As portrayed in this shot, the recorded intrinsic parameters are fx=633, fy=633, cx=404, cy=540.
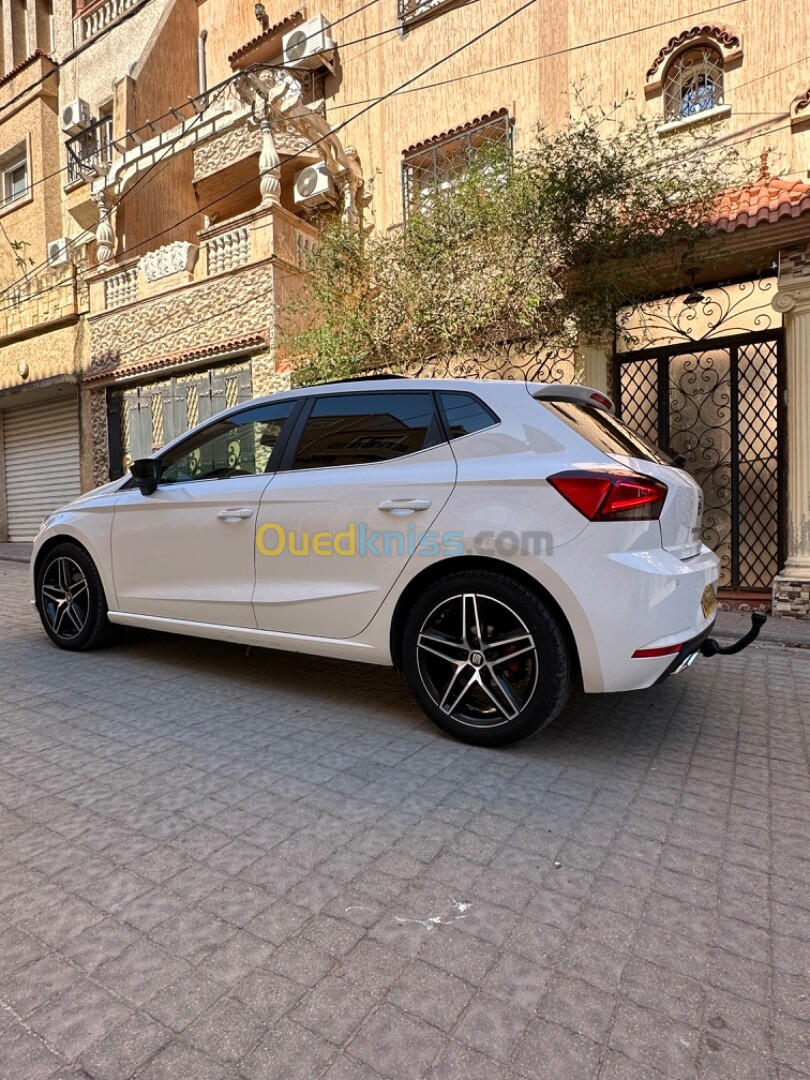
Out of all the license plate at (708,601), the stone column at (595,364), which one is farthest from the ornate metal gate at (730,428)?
the license plate at (708,601)

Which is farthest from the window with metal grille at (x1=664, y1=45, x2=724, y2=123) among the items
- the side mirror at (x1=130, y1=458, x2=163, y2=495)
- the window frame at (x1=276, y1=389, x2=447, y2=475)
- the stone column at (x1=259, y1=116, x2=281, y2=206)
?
the side mirror at (x1=130, y1=458, x2=163, y2=495)

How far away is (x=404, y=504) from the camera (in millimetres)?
2988

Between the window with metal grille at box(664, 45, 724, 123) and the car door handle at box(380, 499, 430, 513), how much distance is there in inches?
299

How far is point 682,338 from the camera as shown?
688cm

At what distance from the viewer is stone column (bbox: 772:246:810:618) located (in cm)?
590

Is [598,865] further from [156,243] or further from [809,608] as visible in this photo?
[156,243]

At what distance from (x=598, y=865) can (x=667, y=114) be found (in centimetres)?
916

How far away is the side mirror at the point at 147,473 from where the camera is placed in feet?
12.8

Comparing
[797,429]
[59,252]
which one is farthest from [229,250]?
[797,429]

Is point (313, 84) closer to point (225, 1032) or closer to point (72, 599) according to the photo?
point (72, 599)

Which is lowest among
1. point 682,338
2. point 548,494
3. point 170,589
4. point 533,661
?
point 533,661

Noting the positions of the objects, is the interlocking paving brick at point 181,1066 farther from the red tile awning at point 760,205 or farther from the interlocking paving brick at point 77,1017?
the red tile awning at point 760,205

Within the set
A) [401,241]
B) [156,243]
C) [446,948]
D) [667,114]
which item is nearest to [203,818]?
[446,948]

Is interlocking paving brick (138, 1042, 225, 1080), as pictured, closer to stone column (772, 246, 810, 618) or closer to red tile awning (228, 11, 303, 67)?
stone column (772, 246, 810, 618)
